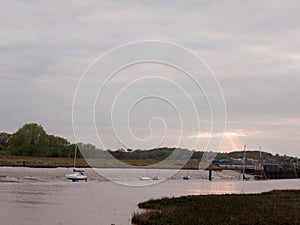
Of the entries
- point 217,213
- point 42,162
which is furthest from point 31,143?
point 217,213

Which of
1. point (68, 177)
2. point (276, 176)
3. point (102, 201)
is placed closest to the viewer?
point (102, 201)

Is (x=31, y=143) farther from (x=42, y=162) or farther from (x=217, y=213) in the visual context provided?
(x=217, y=213)

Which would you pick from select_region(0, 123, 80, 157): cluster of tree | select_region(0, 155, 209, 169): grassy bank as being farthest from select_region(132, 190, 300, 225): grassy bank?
select_region(0, 123, 80, 157): cluster of tree

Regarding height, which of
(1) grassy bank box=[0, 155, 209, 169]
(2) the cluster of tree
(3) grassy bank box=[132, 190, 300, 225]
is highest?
(2) the cluster of tree

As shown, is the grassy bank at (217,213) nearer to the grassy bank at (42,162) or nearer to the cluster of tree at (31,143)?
the grassy bank at (42,162)

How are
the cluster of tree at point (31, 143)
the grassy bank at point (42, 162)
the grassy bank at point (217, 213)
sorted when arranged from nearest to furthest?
the grassy bank at point (217, 213)
the grassy bank at point (42, 162)
the cluster of tree at point (31, 143)

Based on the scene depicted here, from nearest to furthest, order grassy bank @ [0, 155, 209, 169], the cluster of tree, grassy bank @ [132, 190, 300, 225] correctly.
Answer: grassy bank @ [132, 190, 300, 225] → grassy bank @ [0, 155, 209, 169] → the cluster of tree

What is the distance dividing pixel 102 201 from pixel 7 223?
20629 mm

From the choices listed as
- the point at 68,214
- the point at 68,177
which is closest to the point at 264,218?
the point at 68,214

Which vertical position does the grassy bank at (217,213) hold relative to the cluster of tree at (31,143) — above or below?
below

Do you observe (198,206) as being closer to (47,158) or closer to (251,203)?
(251,203)

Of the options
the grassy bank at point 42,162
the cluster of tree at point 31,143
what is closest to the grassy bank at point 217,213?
the grassy bank at point 42,162

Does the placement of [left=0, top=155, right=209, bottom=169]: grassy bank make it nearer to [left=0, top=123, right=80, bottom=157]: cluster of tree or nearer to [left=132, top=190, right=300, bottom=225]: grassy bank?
[left=0, top=123, right=80, bottom=157]: cluster of tree

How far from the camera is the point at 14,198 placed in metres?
58.5
